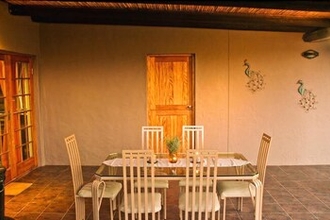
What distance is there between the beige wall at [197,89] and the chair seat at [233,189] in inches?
94.4

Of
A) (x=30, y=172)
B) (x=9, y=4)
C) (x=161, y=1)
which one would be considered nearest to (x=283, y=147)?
(x=161, y=1)

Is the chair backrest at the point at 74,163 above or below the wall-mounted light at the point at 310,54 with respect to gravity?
below

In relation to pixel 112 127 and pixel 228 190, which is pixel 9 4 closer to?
pixel 112 127

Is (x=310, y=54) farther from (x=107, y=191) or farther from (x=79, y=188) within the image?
(x=79, y=188)

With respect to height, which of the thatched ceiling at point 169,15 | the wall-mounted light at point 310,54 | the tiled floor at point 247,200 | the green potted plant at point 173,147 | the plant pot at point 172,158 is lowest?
the tiled floor at point 247,200

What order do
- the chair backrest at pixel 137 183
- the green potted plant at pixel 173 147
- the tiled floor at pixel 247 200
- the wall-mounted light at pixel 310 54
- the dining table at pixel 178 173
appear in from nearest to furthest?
1. the chair backrest at pixel 137 183
2. the dining table at pixel 178 173
3. the green potted plant at pixel 173 147
4. the tiled floor at pixel 247 200
5. the wall-mounted light at pixel 310 54

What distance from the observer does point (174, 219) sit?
375 cm

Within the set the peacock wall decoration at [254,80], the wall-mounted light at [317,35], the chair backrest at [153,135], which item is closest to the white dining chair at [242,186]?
the chair backrest at [153,135]

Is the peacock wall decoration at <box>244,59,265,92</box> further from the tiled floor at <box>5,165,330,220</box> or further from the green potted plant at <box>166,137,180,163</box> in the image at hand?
the green potted plant at <box>166,137,180,163</box>

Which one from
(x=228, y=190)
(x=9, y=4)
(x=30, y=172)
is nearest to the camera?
(x=228, y=190)

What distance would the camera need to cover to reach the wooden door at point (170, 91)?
19.5 ft

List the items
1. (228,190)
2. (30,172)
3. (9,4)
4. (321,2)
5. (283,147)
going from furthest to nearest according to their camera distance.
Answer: (283,147) → (30,172) → (9,4) → (321,2) → (228,190)

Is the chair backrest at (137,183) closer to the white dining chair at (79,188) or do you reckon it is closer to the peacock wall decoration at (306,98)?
the white dining chair at (79,188)

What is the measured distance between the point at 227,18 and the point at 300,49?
5.58 feet
